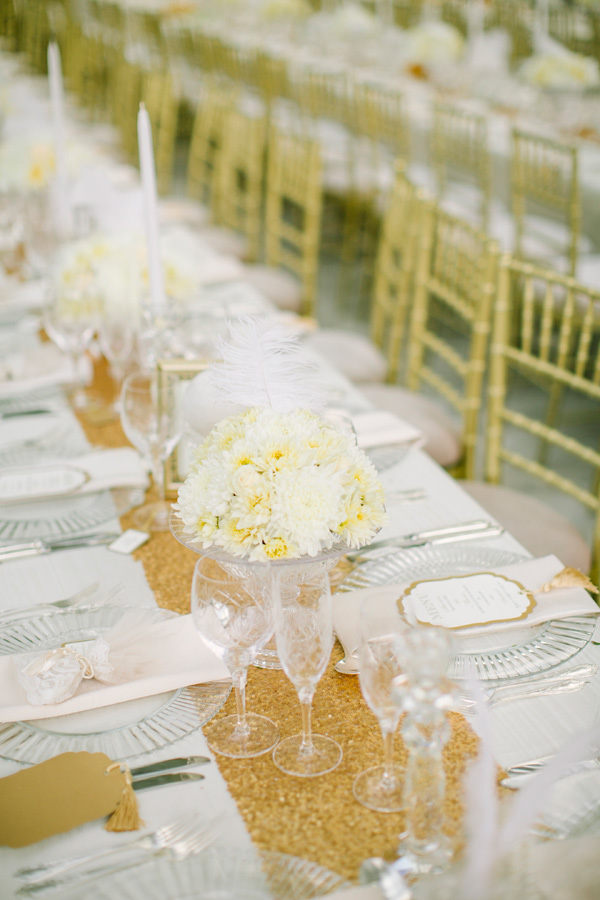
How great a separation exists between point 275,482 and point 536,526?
1.06m

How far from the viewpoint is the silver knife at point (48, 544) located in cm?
134

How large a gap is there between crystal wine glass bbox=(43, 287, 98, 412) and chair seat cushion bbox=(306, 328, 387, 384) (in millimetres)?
974

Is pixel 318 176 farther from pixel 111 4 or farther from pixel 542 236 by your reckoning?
pixel 111 4

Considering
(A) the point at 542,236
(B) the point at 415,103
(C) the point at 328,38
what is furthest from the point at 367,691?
(C) the point at 328,38

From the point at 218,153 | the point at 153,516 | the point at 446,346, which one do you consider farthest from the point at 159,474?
the point at 218,153

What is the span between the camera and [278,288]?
3.41 m

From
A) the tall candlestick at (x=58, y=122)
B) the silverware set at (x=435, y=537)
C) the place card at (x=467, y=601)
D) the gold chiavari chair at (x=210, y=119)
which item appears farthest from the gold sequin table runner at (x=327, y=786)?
the gold chiavari chair at (x=210, y=119)

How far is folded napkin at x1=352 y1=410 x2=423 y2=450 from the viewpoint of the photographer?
1605 mm

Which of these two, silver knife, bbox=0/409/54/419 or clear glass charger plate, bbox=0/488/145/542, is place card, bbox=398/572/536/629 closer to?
clear glass charger plate, bbox=0/488/145/542

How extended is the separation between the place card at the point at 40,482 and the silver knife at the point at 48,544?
11cm

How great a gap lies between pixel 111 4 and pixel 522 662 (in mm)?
9514

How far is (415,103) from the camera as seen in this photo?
5.10 metres

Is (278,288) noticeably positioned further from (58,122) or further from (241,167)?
(58,122)

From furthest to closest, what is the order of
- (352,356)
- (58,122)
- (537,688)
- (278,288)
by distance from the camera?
(278,288) < (352,356) < (58,122) < (537,688)
